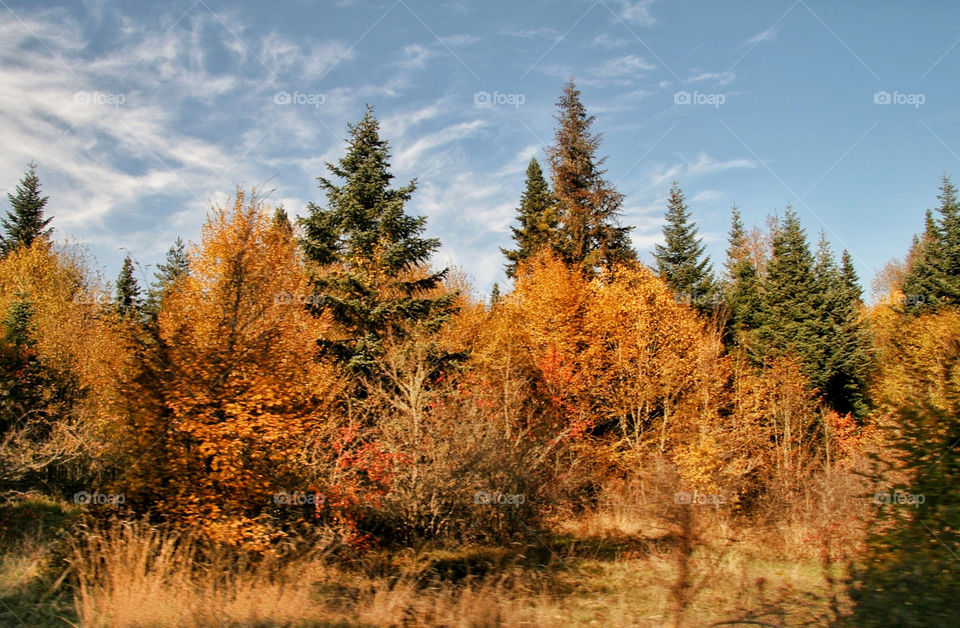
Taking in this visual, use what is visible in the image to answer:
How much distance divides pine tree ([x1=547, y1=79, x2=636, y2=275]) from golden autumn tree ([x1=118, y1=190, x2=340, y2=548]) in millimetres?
18388

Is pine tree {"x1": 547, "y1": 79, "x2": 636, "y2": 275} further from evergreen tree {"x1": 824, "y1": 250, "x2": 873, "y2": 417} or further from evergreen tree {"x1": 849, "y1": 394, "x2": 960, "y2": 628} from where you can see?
evergreen tree {"x1": 849, "y1": 394, "x2": 960, "y2": 628}

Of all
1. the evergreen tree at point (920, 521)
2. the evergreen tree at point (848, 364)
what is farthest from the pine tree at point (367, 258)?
the evergreen tree at point (848, 364)

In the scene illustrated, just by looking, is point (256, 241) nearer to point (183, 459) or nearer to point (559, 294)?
point (183, 459)

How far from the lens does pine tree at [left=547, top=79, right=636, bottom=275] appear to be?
2734cm

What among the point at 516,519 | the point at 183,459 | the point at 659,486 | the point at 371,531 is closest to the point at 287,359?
the point at 183,459

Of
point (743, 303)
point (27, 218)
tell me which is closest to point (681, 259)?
point (743, 303)

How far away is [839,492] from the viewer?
1162 centimetres

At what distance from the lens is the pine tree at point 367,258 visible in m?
19.4

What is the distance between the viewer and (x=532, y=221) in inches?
1393

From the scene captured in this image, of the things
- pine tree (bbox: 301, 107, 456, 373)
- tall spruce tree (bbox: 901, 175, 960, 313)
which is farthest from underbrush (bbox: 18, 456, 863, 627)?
tall spruce tree (bbox: 901, 175, 960, 313)

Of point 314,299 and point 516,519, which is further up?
point 314,299

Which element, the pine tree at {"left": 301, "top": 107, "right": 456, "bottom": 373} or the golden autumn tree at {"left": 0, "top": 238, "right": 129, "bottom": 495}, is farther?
the pine tree at {"left": 301, "top": 107, "right": 456, "bottom": 373}

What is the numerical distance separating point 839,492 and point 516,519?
Answer: 7107mm

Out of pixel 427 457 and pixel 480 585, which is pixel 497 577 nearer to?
pixel 480 585
